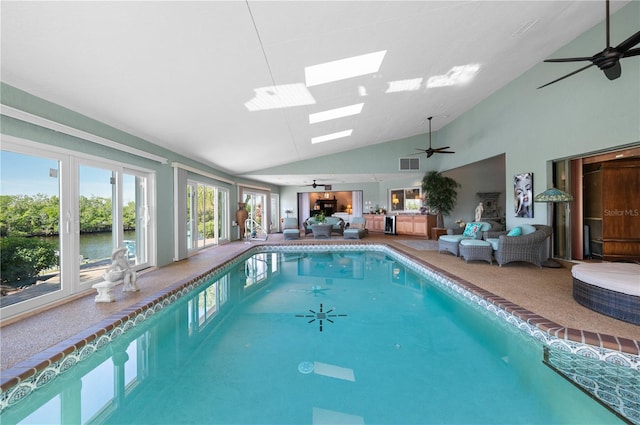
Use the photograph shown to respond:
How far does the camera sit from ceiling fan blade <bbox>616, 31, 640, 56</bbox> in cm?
236

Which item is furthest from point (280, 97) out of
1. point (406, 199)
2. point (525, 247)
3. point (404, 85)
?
Result: point (406, 199)

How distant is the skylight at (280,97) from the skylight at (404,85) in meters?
1.54

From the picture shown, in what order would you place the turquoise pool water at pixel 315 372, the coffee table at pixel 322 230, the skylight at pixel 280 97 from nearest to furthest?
1. the turquoise pool water at pixel 315 372
2. the skylight at pixel 280 97
3. the coffee table at pixel 322 230

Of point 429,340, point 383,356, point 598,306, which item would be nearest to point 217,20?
point 383,356

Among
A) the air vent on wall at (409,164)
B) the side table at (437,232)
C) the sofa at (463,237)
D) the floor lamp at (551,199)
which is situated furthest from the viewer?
the air vent on wall at (409,164)

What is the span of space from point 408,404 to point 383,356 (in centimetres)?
64

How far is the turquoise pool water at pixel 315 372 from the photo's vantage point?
1904 mm

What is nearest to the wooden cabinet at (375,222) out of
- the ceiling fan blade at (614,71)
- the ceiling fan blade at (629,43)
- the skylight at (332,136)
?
the skylight at (332,136)

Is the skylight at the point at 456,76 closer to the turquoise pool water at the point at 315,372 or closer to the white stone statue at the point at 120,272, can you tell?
the turquoise pool water at the point at 315,372

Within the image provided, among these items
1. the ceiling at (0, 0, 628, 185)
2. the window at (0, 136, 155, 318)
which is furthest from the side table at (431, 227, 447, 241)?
the window at (0, 136, 155, 318)

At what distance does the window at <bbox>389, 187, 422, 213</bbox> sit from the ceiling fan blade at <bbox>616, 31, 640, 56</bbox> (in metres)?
8.55

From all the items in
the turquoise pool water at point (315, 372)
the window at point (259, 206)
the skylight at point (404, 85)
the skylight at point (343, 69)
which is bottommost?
the turquoise pool water at point (315, 372)

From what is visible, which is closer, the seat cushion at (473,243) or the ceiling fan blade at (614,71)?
the ceiling fan blade at (614,71)

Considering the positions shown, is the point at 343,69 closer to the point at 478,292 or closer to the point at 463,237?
the point at 478,292
